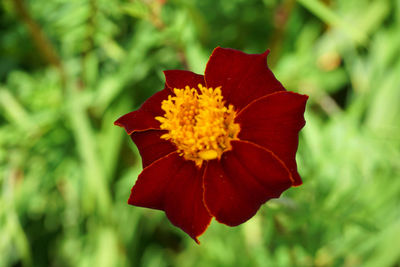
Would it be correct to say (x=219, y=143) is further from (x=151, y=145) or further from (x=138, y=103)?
(x=138, y=103)

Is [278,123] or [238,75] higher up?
[238,75]

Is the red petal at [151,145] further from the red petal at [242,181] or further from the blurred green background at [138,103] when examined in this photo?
the blurred green background at [138,103]

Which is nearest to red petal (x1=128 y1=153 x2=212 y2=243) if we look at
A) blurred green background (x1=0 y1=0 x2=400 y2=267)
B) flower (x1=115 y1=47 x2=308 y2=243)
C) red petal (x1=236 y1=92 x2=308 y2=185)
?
flower (x1=115 y1=47 x2=308 y2=243)

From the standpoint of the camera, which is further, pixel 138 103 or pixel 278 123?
pixel 138 103

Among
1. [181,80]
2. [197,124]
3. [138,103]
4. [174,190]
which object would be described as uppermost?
[138,103]

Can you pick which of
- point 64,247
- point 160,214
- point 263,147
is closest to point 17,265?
point 64,247

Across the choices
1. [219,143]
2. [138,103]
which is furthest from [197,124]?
[138,103]

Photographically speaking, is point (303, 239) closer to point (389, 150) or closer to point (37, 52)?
point (389, 150)
